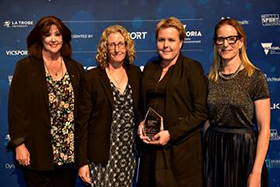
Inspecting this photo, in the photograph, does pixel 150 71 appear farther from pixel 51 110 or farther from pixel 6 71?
pixel 6 71

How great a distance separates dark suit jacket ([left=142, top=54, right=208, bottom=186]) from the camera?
6.70 feet

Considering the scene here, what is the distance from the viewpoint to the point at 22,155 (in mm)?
2211

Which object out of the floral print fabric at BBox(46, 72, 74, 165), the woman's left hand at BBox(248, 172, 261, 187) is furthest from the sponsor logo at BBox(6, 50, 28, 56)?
the woman's left hand at BBox(248, 172, 261, 187)

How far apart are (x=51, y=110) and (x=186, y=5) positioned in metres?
1.65

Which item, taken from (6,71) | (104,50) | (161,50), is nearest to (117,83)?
(104,50)

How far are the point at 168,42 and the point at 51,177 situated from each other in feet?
4.36

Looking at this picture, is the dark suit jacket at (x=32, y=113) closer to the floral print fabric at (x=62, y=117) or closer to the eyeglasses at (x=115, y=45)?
the floral print fabric at (x=62, y=117)

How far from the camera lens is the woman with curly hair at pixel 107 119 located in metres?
2.13

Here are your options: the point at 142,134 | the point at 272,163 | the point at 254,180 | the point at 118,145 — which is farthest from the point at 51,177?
the point at 272,163

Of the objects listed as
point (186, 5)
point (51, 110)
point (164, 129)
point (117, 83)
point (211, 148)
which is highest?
point (186, 5)

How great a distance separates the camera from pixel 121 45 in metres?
2.16

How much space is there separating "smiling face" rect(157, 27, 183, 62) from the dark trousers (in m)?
1.10

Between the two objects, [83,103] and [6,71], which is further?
[6,71]

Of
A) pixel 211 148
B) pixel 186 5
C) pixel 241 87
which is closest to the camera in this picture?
pixel 241 87
